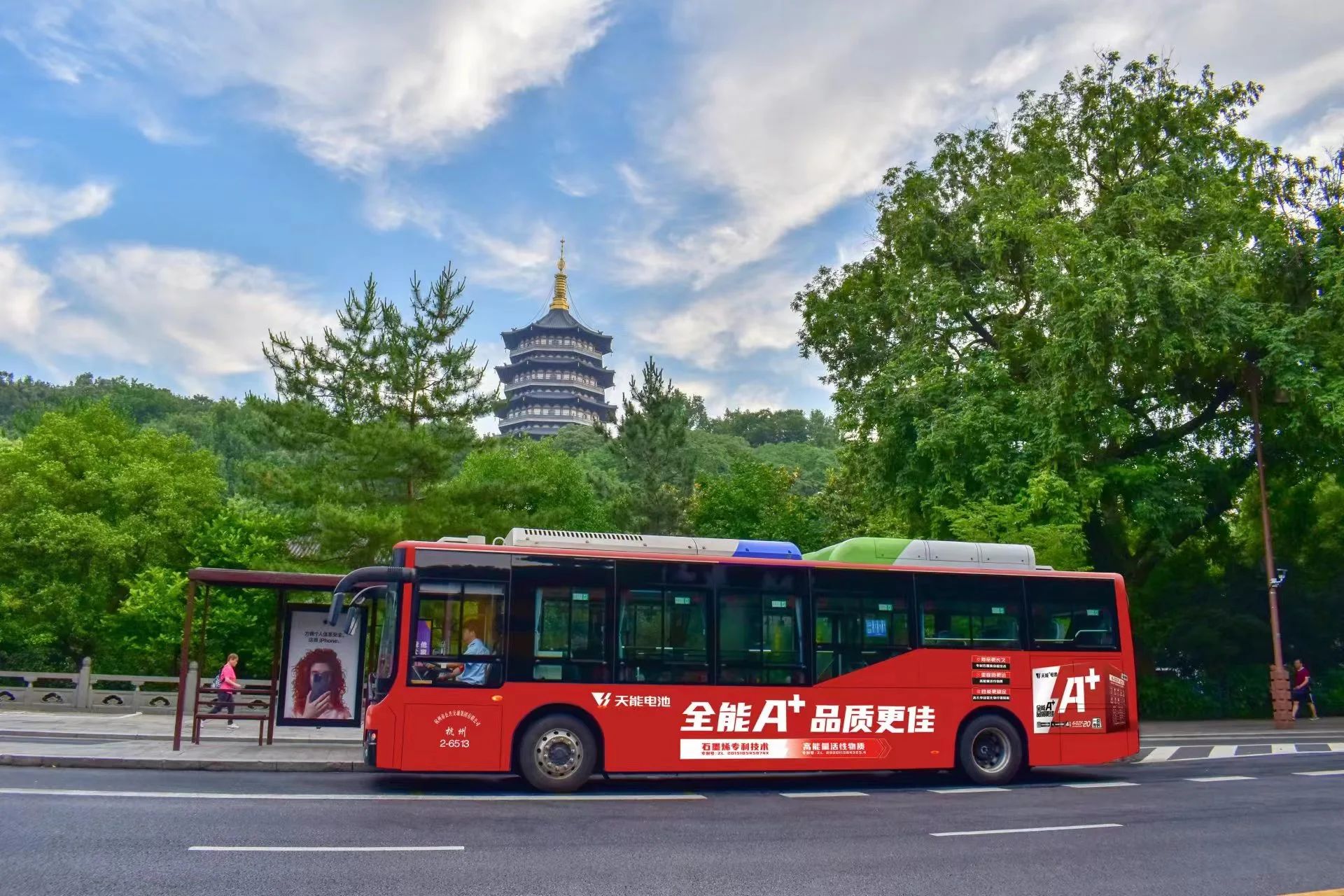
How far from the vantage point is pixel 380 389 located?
2866 cm

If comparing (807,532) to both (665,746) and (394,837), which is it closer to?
(665,746)

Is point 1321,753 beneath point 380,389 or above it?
beneath

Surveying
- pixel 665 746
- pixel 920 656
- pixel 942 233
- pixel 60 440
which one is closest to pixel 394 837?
pixel 665 746

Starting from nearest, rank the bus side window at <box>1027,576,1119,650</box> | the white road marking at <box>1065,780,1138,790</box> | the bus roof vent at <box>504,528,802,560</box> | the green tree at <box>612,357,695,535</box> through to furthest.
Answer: the bus roof vent at <box>504,528,802,560</box> < the white road marking at <box>1065,780,1138,790</box> < the bus side window at <box>1027,576,1119,650</box> < the green tree at <box>612,357,695,535</box>

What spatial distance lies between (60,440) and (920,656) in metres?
30.7

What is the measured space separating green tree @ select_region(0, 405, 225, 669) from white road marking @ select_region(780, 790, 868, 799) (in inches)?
1033

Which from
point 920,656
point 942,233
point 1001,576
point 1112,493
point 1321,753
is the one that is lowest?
point 1321,753

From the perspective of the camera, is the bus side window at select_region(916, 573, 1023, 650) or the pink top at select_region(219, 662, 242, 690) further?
the pink top at select_region(219, 662, 242, 690)

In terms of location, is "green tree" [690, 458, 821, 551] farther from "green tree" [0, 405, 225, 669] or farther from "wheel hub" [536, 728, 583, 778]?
"wheel hub" [536, 728, 583, 778]

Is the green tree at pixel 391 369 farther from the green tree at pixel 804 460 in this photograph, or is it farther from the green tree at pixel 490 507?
the green tree at pixel 804 460

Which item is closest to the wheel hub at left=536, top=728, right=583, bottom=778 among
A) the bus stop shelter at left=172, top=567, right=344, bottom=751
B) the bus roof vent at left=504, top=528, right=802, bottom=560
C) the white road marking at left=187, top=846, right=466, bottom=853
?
the bus roof vent at left=504, top=528, right=802, bottom=560

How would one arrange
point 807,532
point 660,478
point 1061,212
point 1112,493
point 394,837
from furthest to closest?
point 807,532
point 660,478
point 1061,212
point 1112,493
point 394,837

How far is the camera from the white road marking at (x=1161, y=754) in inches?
691

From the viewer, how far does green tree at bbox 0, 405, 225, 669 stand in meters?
31.0
